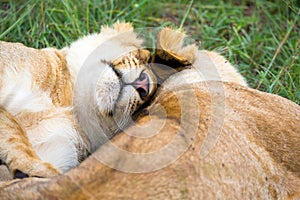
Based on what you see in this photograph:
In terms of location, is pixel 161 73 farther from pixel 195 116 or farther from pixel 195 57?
pixel 195 116

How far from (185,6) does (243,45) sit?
0.86 meters

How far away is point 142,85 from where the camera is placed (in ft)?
9.49

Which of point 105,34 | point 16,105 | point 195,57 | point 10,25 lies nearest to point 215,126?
point 195,57

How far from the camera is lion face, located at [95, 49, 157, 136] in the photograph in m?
2.86

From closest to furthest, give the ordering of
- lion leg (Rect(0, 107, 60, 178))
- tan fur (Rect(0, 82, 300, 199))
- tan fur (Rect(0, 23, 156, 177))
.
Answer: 1. tan fur (Rect(0, 82, 300, 199))
2. lion leg (Rect(0, 107, 60, 178))
3. tan fur (Rect(0, 23, 156, 177))

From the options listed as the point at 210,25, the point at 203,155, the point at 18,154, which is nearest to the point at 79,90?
the point at 18,154

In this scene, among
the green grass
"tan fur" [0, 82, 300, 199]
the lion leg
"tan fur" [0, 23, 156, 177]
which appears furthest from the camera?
the green grass

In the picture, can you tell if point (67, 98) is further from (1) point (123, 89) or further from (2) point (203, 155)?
(2) point (203, 155)

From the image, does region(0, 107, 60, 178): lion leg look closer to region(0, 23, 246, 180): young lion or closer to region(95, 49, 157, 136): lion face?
region(0, 23, 246, 180): young lion

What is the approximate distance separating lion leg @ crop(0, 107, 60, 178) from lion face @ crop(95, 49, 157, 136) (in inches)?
17.4

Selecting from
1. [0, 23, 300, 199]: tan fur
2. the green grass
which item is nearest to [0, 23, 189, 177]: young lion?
[0, 23, 300, 199]: tan fur

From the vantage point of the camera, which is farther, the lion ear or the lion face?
the lion ear

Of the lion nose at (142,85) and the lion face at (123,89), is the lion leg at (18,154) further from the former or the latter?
the lion nose at (142,85)

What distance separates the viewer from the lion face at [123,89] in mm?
2855
